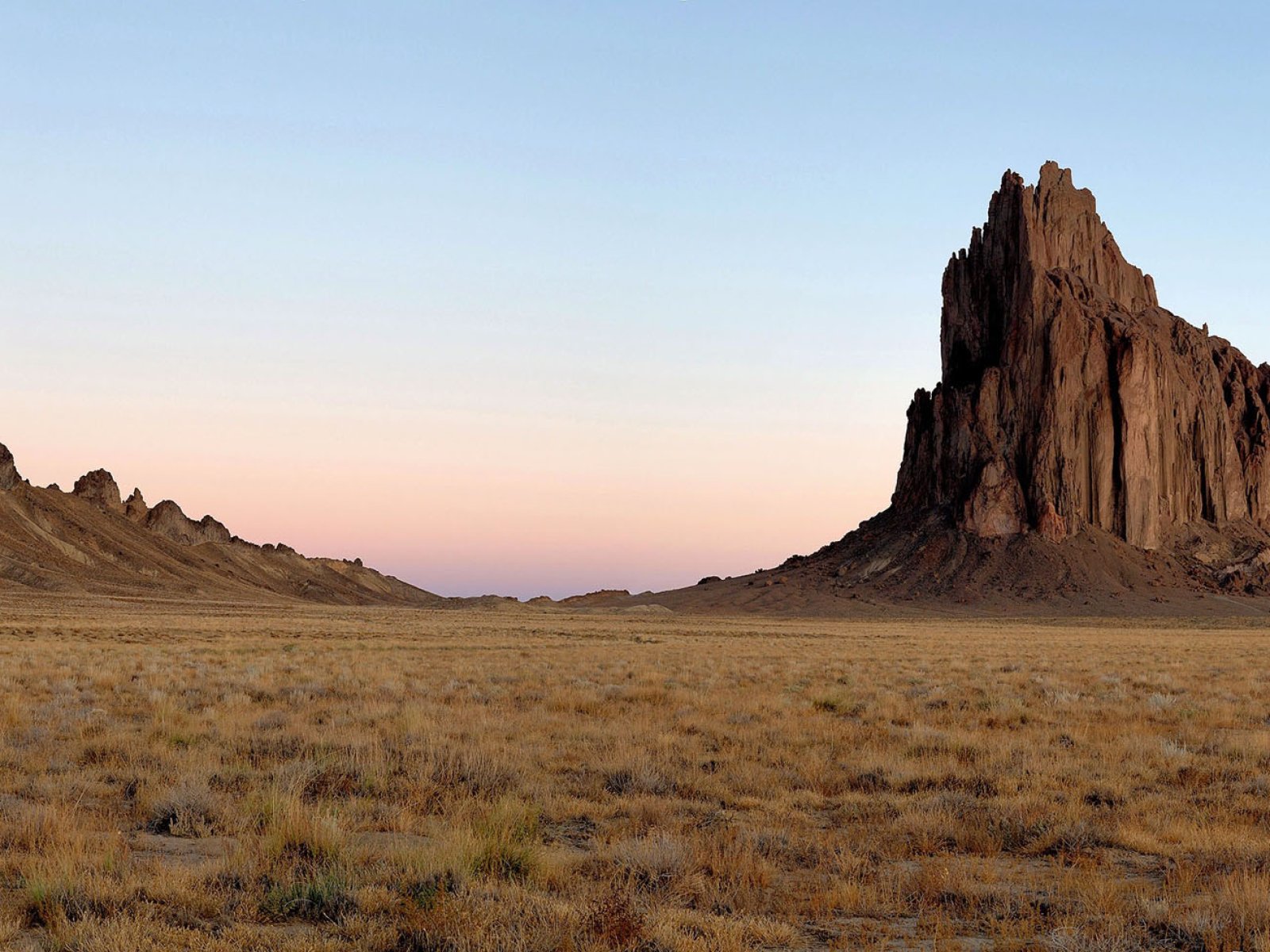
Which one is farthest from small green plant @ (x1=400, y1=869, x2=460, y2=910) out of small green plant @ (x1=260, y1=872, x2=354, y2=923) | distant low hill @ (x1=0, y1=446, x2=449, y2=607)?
distant low hill @ (x1=0, y1=446, x2=449, y2=607)

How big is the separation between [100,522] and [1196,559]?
467ft

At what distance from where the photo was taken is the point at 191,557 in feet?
527

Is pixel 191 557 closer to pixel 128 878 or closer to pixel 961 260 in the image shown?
pixel 961 260

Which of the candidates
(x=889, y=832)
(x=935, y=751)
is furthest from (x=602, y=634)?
(x=889, y=832)

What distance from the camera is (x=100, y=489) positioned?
570 ft

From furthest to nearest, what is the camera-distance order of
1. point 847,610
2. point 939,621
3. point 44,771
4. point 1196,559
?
point 1196,559 < point 847,610 < point 939,621 < point 44,771

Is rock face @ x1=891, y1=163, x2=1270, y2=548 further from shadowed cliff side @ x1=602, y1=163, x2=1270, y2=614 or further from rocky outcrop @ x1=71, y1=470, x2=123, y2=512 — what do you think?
rocky outcrop @ x1=71, y1=470, x2=123, y2=512

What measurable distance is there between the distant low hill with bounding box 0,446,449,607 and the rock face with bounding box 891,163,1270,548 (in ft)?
259

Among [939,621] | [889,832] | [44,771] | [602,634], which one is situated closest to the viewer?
[889,832]

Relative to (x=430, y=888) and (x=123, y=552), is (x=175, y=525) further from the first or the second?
(x=430, y=888)

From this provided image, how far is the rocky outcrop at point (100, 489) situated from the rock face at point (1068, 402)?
12183 cm

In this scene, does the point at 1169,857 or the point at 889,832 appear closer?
the point at 1169,857

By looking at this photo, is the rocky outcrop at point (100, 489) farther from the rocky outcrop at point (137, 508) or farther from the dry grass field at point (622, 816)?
the dry grass field at point (622, 816)

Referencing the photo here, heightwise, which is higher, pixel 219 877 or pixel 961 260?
pixel 961 260
